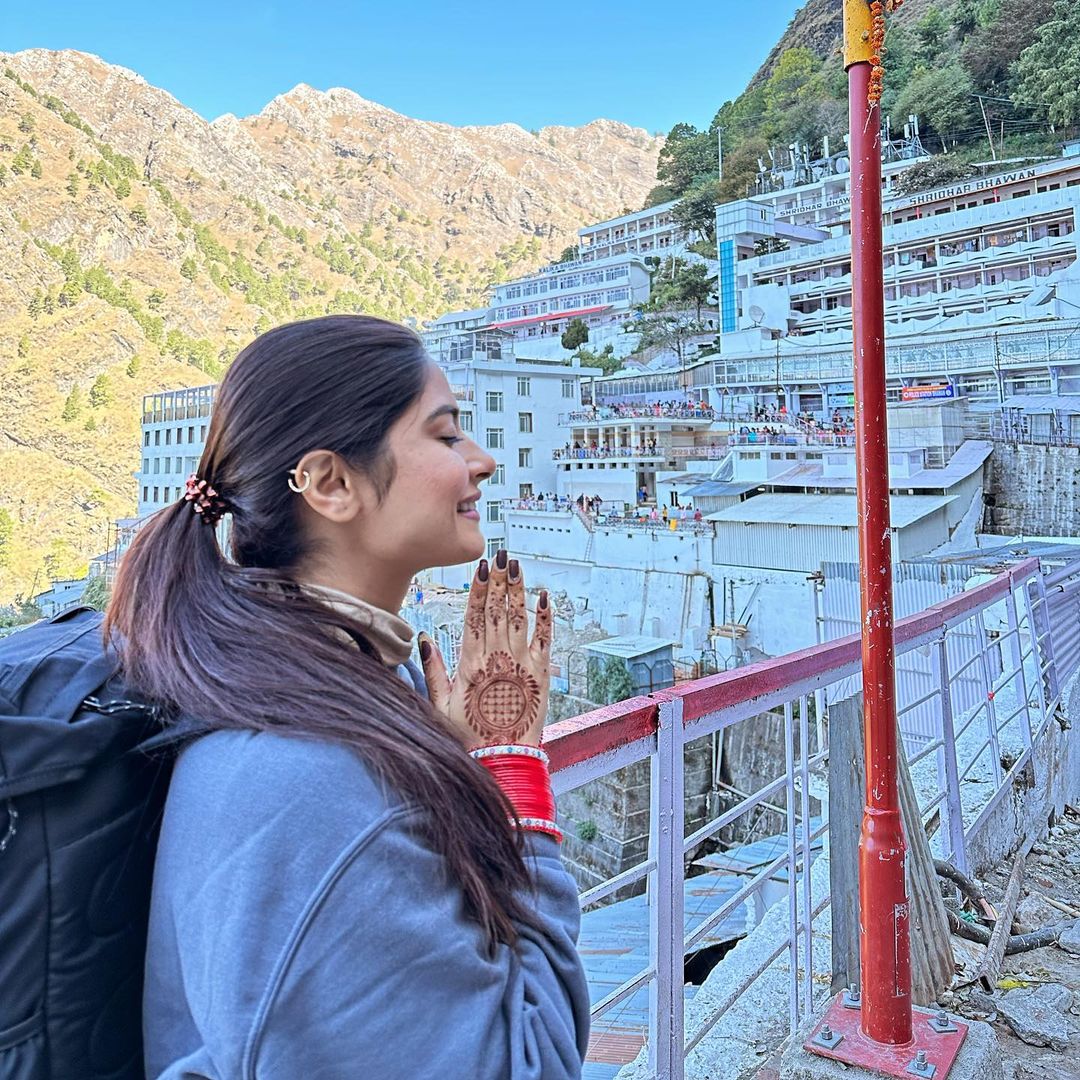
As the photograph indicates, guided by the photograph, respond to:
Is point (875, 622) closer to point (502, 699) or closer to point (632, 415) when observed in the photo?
point (502, 699)

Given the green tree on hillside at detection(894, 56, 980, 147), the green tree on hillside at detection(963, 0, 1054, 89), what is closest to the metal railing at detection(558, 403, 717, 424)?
the green tree on hillside at detection(894, 56, 980, 147)

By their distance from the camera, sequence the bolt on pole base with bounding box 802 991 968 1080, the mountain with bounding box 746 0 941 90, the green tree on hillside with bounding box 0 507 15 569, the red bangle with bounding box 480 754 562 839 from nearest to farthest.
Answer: the red bangle with bounding box 480 754 562 839, the bolt on pole base with bounding box 802 991 968 1080, the green tree on hillside with bounding box 0 507 15 569, the mountain with bounding box 746 0 941 90

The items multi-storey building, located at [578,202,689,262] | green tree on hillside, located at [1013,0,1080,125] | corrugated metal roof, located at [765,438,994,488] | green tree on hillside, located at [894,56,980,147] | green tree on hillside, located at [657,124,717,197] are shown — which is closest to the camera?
corrugated metal roof, located at [765,438,994,488]

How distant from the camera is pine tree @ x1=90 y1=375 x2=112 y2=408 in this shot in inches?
2452

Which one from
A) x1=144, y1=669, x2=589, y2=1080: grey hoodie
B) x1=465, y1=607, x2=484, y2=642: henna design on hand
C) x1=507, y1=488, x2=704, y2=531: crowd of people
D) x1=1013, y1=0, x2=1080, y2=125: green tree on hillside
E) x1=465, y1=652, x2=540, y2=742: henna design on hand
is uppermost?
x1=1013, y1=0, x2=1080, y2=125: green tree on hillside

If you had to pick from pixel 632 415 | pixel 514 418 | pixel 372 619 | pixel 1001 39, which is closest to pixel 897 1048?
pixel 372 619

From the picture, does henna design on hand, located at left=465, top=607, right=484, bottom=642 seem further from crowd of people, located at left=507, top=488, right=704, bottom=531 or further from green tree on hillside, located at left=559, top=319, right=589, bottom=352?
green tree on hillside, located at left=559, top=319, right=589, bottom=352

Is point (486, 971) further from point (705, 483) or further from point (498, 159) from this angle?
point (498, 159)

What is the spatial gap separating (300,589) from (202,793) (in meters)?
0.24

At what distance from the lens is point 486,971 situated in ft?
2.01

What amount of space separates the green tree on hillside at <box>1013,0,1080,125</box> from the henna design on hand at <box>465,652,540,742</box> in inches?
1461

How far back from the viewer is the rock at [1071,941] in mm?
2590

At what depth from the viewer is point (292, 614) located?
0.76 m

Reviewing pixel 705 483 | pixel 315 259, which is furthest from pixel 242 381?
pixel 315 259
